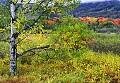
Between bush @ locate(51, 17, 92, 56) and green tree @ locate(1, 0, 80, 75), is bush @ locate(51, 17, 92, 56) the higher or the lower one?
the lower one

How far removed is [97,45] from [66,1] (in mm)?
25037

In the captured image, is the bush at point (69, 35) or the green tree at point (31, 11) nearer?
the bush at point (69, 35)

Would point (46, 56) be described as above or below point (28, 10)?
below

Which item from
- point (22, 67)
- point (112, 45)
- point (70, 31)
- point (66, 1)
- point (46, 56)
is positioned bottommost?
point (112, 45)

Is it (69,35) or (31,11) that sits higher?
(31,11)

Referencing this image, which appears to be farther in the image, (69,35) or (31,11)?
(31,11)

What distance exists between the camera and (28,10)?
1783cm

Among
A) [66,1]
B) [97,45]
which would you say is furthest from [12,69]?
[97,45]

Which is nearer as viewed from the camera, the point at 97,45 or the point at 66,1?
the point at 66,1

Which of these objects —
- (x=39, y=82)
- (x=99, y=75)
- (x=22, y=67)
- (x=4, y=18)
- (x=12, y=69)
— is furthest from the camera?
(x=22, y=67)

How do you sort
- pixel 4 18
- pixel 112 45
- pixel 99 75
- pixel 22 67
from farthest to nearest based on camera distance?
pixel 112 45
pixel 22 67
pixel 4 18
pixel 99 75

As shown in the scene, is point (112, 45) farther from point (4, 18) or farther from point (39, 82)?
point (39, 82)

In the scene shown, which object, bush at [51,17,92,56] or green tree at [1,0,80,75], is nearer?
bush at [51,17,92,56]

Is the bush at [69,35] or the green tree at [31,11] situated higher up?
the green tree at [31,11]
